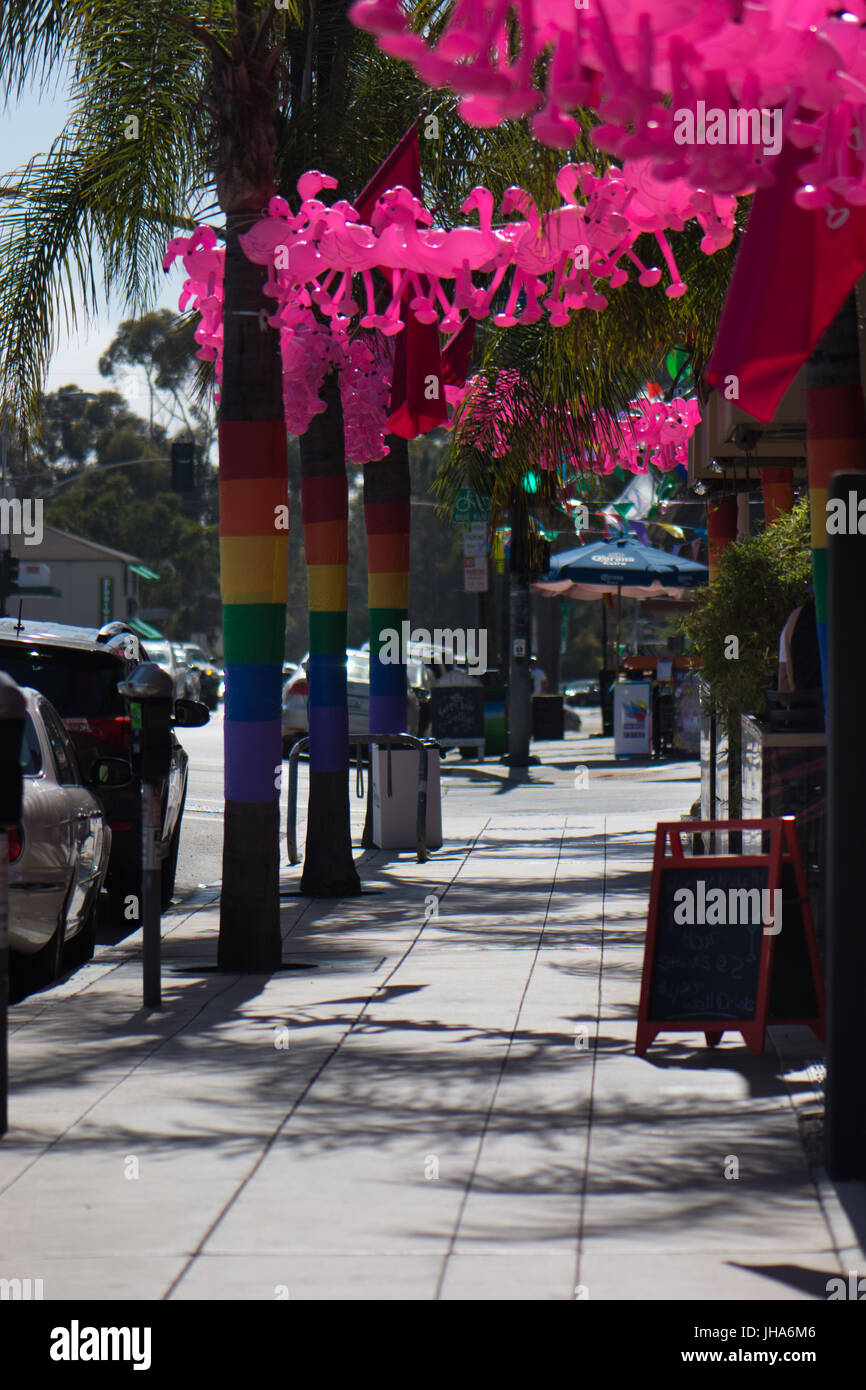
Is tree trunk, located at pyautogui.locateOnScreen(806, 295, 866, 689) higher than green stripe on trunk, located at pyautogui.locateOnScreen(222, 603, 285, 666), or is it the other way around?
tree trunk, located at pyautogui.locateOnScreen(806, 295, 866, 689)

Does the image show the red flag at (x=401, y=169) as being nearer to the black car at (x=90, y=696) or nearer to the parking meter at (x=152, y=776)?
the parking meter at (x=152, y=776)

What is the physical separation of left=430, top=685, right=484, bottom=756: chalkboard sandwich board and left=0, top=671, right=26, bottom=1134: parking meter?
2292 cm

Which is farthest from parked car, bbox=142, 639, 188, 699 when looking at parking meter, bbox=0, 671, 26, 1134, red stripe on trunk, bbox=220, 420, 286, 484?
parking meter, bbox=0, 671, 26, 1134

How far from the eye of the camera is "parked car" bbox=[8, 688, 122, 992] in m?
8.78

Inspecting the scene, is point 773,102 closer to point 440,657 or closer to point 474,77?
point 474,77

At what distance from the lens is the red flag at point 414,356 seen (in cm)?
885

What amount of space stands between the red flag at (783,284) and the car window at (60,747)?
17.3 ft

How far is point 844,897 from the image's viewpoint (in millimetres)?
5312

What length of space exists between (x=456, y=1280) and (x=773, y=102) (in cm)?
286

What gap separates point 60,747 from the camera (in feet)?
33.4

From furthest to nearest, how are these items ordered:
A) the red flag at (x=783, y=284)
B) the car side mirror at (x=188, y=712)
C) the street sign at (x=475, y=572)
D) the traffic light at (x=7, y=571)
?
the traffic light at (x=7, y=571) → the street sign at (x=475, y=572) → the car side mirror at (x=188, y=712) → the red flag at (x=783, y=284)

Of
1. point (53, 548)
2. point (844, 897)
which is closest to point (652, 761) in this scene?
point (844, 897)

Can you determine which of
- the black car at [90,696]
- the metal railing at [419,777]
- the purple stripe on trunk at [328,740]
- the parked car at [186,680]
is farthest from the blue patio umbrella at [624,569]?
the parked car at [186,680]

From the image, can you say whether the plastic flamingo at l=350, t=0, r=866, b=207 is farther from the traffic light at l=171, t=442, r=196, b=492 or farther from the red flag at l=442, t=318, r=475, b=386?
the traffic light at l=171, t=442, r=196, b=492
